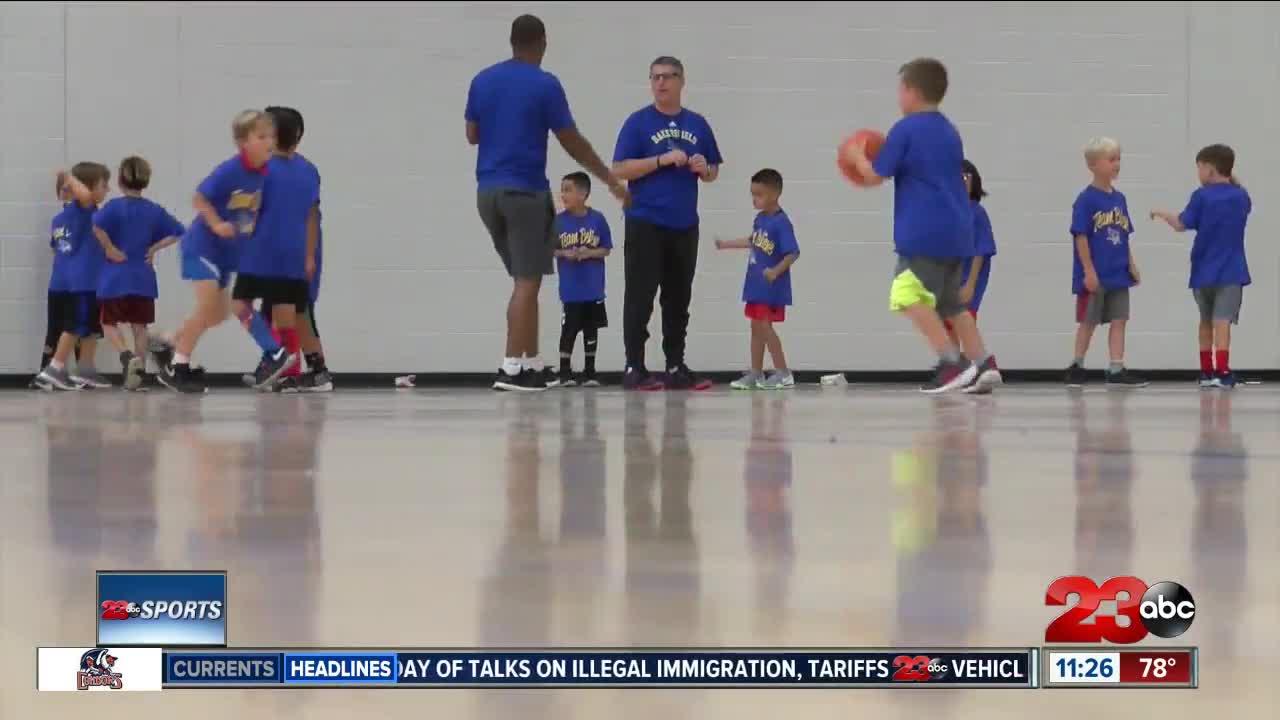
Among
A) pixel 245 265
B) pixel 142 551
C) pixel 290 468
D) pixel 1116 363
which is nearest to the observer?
pixel 142 551

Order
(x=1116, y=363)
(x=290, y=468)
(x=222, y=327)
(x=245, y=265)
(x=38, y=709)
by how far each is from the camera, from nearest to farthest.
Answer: (x=38, y=709) < (x=290, y=468) < (x=245, y=265) < (x=1116, y=363) < (x=222, y=327)

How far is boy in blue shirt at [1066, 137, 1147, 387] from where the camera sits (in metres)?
10.9

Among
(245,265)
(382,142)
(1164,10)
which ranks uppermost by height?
(1164,10)

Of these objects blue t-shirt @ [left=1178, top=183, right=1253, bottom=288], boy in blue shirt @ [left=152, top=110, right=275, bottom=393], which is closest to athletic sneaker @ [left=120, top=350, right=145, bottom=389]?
boy in blue shirt @ [left=152, top=110, right=275, bottom=393]

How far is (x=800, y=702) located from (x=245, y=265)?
7267mm

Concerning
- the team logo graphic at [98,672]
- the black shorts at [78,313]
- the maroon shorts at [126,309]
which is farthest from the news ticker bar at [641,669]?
the black shorts at [78,313]

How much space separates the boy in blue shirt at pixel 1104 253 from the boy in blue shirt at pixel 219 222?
222 inches

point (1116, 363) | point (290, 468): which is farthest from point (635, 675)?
point (1116, 363)

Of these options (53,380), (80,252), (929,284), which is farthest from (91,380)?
(929,284)

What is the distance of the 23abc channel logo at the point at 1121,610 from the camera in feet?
4.53

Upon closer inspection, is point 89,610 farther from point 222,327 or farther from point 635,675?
point 222,327

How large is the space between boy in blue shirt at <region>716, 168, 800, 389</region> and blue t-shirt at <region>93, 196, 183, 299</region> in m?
4.10

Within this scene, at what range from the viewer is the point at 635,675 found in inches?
49.4

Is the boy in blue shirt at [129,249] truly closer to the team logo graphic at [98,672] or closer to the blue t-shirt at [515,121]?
the blue t-shirt at [515,121]
